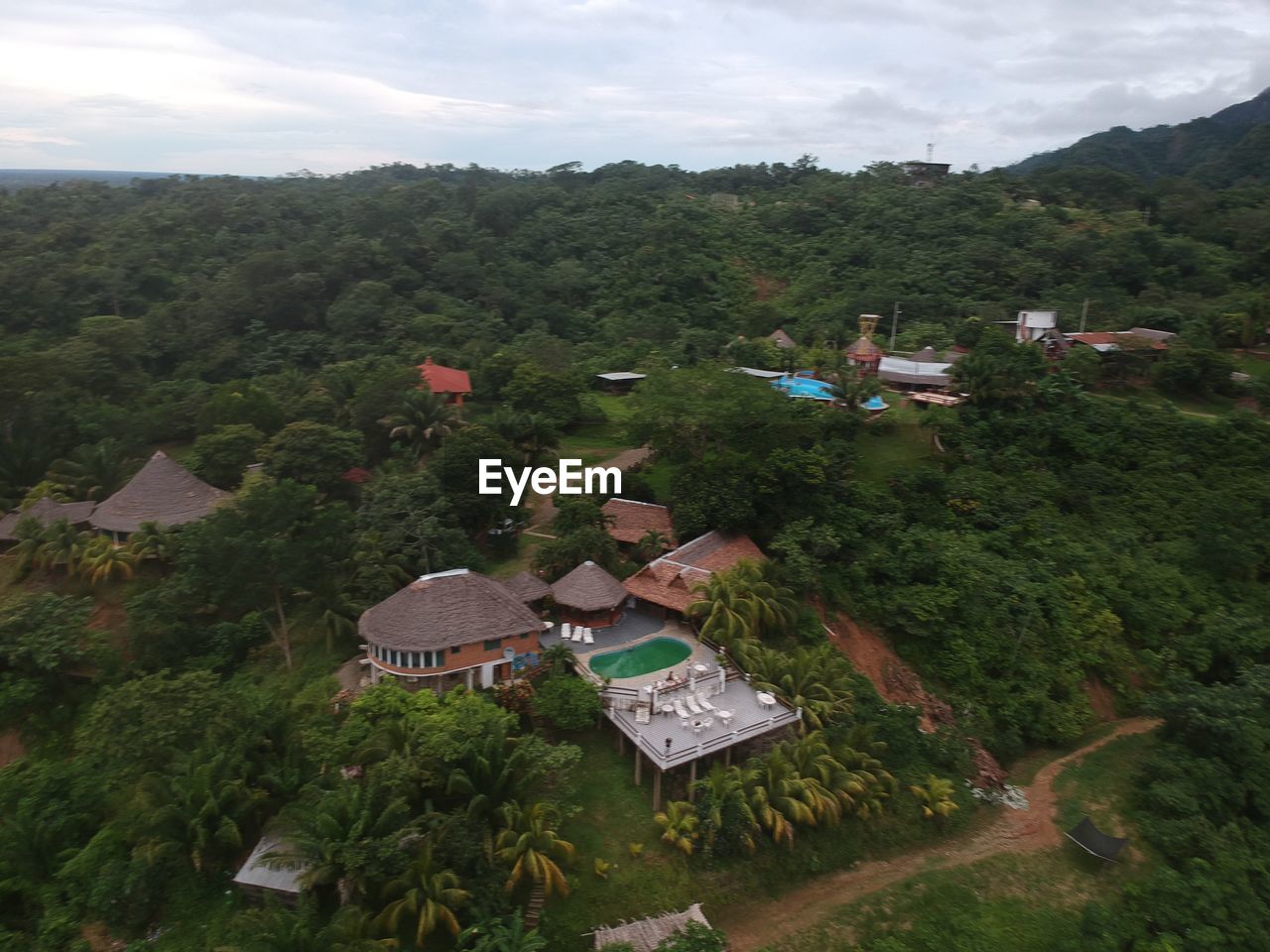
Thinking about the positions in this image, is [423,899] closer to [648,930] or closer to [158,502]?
[648,930]

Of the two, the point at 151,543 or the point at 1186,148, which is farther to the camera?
the point at 1186,148

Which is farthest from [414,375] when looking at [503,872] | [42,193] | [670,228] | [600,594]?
[42,193]

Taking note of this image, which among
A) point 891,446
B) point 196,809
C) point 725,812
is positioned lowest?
point 725,812

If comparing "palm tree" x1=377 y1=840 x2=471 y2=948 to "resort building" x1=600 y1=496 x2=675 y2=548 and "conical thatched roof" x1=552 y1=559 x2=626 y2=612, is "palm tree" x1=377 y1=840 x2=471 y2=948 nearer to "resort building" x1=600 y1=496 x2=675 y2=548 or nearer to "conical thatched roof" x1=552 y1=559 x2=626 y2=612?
"conical thatched roof" x1=552 y1=559 x2=626 y2=612

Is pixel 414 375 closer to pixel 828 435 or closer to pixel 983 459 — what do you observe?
pixel 828 435

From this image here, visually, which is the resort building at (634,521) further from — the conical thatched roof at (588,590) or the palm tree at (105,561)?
the palm tree at (105,561)

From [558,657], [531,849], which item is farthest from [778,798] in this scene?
[558,657]

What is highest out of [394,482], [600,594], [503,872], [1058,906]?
[394,482]
